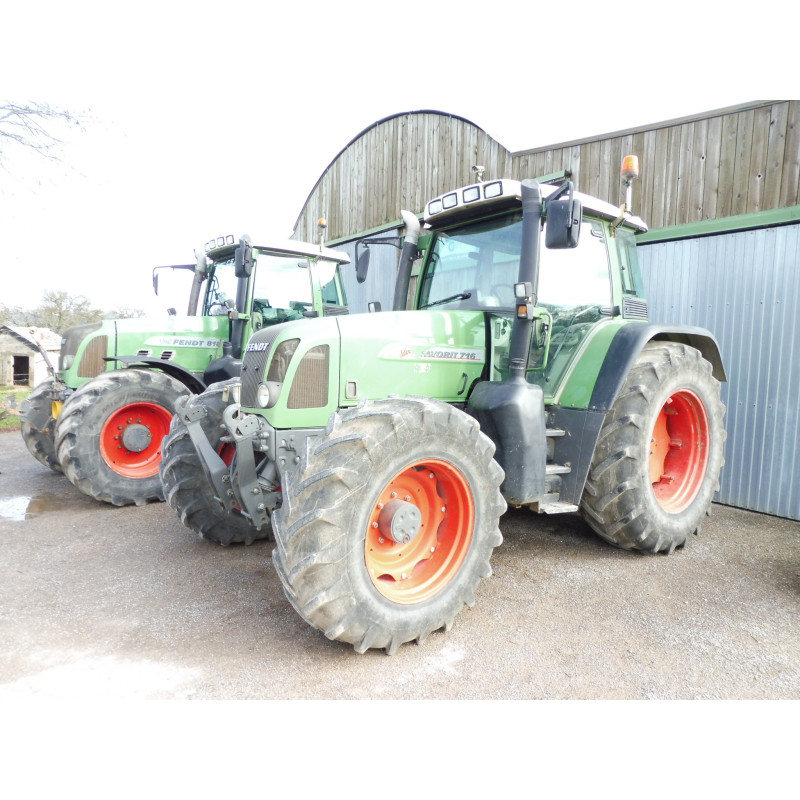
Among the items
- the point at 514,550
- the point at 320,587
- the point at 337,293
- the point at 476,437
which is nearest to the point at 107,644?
the point at 320,587

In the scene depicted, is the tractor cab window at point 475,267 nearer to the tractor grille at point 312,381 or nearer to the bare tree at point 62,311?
the tractor grille at point 312,381

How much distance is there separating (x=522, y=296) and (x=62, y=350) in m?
5.14

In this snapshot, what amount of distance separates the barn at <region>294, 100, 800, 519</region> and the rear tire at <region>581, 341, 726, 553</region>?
1087mm

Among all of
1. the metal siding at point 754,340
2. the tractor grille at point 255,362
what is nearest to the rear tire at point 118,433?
the tractor grille at point 255,362

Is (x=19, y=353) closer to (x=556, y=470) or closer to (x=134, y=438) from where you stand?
(x=134, y=438)

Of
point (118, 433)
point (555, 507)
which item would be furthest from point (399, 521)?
point (118, 433)

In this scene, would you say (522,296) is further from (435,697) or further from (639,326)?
(435,697)

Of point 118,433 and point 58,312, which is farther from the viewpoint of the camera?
point 58,312

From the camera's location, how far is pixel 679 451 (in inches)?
179

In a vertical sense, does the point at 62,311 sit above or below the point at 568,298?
above

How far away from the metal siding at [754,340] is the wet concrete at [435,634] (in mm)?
861

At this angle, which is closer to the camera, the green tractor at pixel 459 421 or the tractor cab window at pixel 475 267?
the green tractor at pixel 459 421

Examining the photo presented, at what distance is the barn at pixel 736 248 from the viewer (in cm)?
504

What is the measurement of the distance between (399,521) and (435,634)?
0.63 meters
